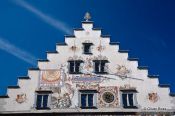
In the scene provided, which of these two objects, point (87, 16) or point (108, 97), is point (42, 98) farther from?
point (87, 16)

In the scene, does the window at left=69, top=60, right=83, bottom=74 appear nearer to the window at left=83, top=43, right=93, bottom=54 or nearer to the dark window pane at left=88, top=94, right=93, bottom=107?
the window at left=83, top=43, right=93, bottom=54

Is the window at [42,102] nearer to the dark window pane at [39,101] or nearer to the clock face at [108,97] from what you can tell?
the dark window pane at [39,101]

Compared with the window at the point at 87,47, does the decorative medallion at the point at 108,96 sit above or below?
below

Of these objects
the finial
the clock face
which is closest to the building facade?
the clock face

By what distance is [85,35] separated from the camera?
27.4 m

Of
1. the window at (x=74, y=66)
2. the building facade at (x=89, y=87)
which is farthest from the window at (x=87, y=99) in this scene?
the window at (x=74, y=66)

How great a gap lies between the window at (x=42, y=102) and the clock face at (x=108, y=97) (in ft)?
12.5

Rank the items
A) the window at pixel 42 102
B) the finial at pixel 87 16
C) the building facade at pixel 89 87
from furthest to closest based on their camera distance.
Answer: the finial at pixel 87 16
the window at pixel 42 102
the building facade at pixel 89 87

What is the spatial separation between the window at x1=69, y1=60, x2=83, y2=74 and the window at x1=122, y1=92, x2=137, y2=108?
3.60 metres

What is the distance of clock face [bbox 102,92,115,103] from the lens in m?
24.6

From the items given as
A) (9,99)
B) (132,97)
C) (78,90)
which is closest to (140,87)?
(132,97)

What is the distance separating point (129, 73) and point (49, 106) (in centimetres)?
588

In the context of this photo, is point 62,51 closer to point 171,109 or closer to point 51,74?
point 51,74

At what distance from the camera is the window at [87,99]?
2453 centimetres
